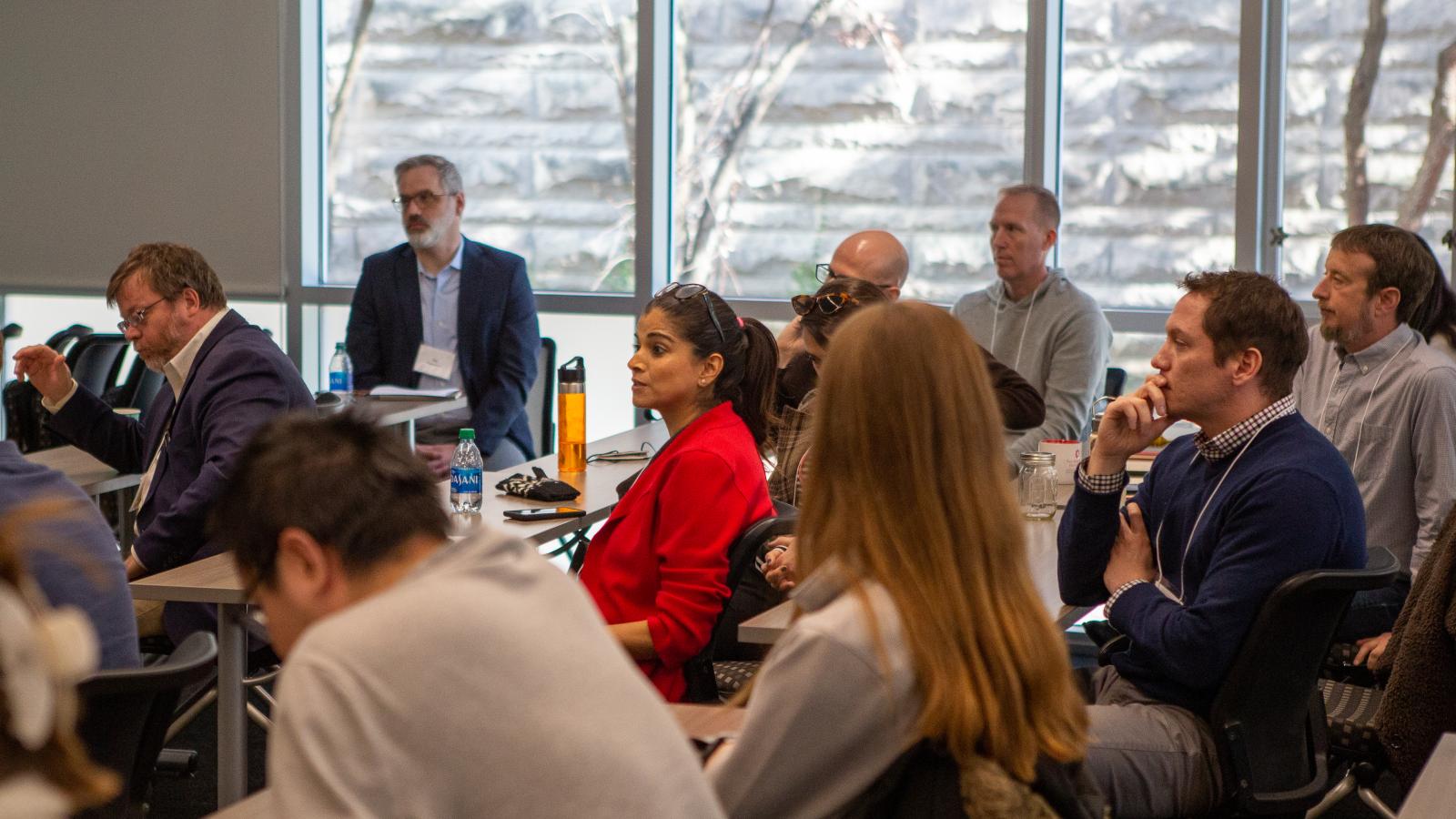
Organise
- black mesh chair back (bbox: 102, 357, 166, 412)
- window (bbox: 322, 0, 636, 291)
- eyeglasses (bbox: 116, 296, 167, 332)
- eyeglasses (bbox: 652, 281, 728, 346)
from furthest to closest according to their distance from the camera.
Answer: window (bbox: 322, 0, 636, 291), black mesh chair back (bbox: 102, 357, 166, 412), eyeglasses (bbox: 116, 296, 167, 332), eyeglasses (bbox: 652, 281, 728, 346)

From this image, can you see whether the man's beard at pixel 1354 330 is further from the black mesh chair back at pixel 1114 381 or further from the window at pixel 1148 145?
the window at pixel 1148 145

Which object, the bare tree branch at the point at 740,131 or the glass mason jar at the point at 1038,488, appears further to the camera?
the bare tree branch at the point at 740,131

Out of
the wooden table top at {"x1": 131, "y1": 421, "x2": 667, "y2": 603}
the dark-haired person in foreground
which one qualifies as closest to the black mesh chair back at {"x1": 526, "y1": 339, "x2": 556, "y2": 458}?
the wooden table top at {"x1": 131, "y1": 421, "x2": 667, "y2": 603}

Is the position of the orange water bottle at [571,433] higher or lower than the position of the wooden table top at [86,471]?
higher

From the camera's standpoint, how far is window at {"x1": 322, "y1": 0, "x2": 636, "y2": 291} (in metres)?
6.82

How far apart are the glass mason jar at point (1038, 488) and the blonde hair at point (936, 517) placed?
75.7 inches

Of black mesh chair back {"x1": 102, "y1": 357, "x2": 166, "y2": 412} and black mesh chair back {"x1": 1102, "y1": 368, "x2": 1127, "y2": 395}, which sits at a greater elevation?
black mesh chair back {"x1": 1102, "y1": 368, "x2": 1127, "y2": 395}

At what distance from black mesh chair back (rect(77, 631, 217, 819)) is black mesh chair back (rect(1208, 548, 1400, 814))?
5.18 feet

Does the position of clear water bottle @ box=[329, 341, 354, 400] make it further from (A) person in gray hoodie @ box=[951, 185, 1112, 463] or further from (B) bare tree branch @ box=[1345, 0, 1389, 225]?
(B) bare tree branch @ box=[1345, 0, 1389, 225]

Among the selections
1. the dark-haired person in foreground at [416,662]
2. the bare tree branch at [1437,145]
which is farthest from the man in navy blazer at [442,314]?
the dark-haired person in foreground at [416,662]

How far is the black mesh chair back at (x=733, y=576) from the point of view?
114 inches

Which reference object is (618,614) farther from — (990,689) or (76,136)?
(76,136)

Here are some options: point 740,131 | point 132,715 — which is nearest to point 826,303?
point 132,715

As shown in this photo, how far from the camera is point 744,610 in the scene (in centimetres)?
303
